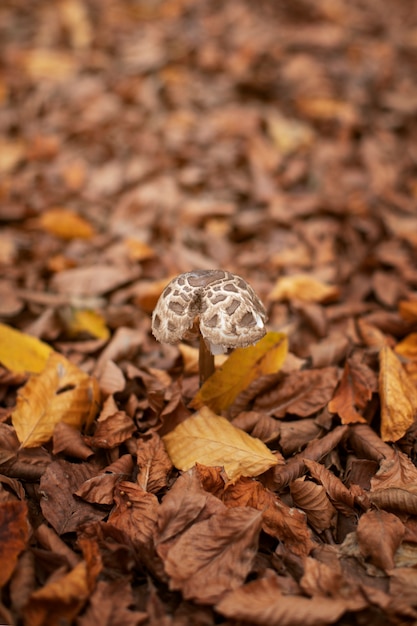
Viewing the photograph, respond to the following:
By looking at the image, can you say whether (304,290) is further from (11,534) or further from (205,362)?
(11,534)

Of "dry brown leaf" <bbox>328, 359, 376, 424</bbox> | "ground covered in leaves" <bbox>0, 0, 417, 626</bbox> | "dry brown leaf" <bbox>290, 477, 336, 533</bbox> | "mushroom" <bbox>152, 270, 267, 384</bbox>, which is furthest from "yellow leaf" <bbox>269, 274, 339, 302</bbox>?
"dry brown leaf" <bbox>290, 477, 336, 533</bbox>

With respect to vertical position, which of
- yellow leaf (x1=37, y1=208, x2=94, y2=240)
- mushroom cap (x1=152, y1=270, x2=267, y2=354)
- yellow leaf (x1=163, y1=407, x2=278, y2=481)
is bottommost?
yellow leaf (x1=163, y1=407, x2=278, y2=481)

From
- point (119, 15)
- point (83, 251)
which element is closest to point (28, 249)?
point (83, 251)

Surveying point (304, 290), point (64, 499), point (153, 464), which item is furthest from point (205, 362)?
point (304, 290)

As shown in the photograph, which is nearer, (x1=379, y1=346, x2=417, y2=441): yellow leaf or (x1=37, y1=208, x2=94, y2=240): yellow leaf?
(x1=379, y1=346, x2=417, y2=441): yellow leaf

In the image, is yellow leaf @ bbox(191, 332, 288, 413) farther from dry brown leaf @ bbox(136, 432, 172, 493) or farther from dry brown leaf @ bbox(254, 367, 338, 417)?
dry brown leaf @ bbox(136, 432, 172, 493)

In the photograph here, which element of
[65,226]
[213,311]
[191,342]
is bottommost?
[191,342]

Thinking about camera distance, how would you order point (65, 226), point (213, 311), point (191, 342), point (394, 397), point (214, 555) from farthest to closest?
point (65, 226)
point (191, 342)
point (394, 397)
point (213, 311)
point (214, 555)

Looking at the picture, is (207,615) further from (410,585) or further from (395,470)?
(395,470)
